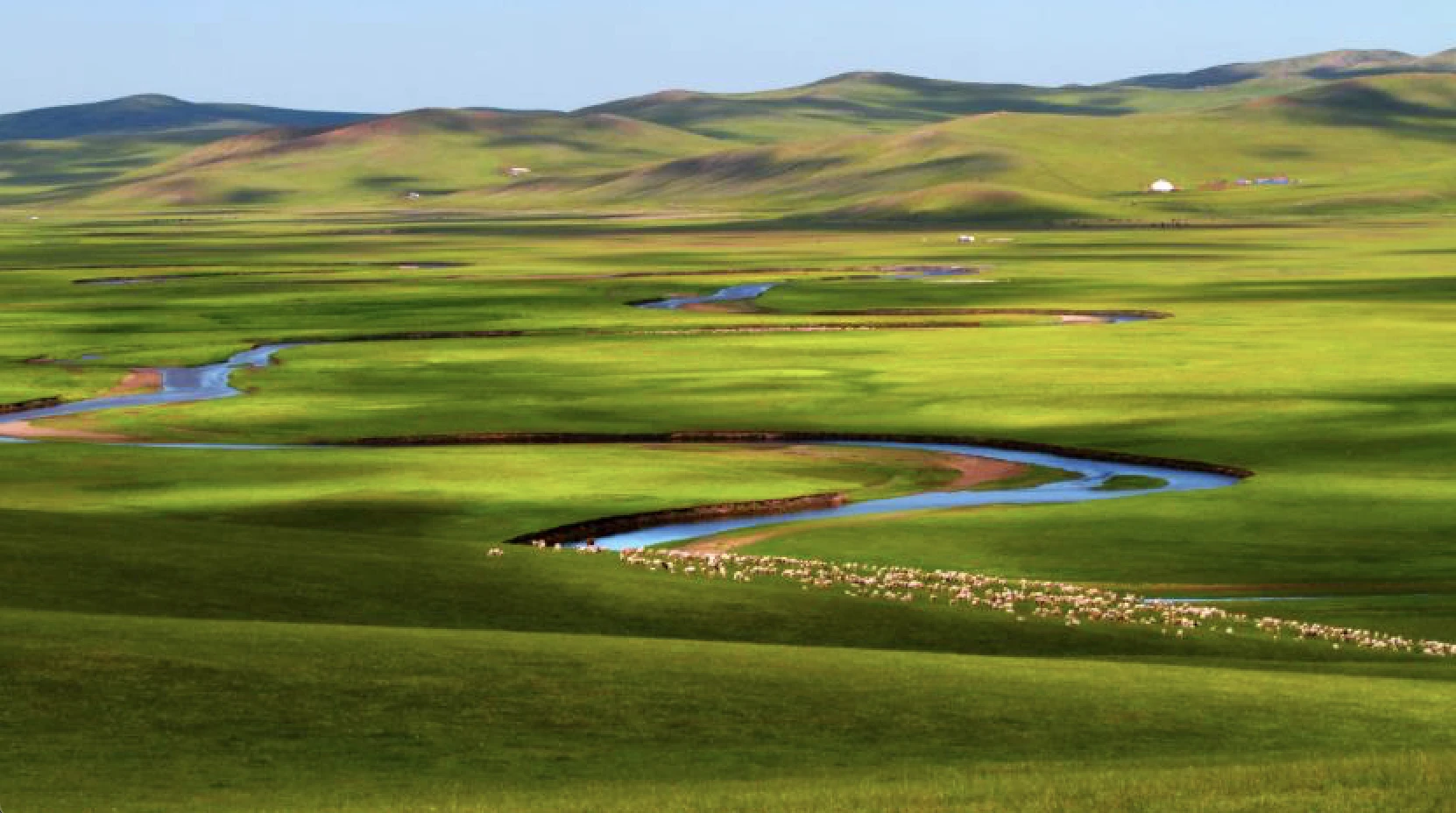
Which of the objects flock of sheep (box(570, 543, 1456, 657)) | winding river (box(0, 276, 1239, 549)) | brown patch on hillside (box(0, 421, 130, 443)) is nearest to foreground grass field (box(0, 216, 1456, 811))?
flock of sheep (box(570, 543, 1456, 657))

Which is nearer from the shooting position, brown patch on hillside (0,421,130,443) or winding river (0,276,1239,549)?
winding river (0,276,1239,549)

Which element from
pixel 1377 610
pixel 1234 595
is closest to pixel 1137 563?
pixel 1234 595

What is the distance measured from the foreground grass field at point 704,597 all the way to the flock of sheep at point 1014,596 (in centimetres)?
105

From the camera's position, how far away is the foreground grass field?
2462 centimetres

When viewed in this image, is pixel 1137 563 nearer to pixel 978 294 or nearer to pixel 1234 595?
pixel 1234 595

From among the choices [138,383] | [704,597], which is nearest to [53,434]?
[138,383]

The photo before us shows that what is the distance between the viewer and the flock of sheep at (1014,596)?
39.1m

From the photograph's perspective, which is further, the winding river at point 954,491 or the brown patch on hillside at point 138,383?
the brown patch on hillside at point 138,383

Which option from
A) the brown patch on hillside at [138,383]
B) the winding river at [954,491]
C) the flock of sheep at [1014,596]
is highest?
the flock of sheep at [1014,596]

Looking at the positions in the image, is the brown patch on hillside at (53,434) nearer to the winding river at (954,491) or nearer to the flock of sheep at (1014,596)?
the winding river at (954,491)

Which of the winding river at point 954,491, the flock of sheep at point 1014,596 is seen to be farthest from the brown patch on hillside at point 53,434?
the flock of sheep at point 1014,596

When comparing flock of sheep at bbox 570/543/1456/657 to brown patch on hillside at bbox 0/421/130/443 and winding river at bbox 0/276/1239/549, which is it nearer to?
winding river at bbox 0/276/1239/549

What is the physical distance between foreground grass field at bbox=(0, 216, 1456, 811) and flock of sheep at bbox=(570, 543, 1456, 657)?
105 centimetres

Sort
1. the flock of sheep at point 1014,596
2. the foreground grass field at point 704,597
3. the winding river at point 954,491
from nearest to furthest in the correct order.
Answer: 1. the foreground grass field at point 704,597
2. the flock of sheep at point 1014,596
3. the winding river at point 954,491
